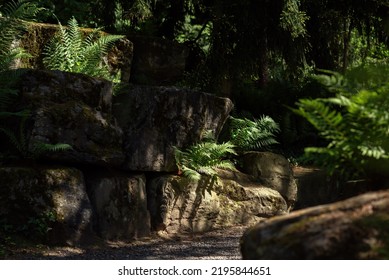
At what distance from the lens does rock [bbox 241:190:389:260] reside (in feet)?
10.2

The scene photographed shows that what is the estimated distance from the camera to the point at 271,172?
381 inches

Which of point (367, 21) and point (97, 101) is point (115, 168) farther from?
point (367, 21)

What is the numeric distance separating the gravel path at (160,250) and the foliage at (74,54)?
8.33 feet

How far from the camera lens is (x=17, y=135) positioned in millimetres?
7422

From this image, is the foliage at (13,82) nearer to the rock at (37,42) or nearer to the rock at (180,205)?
the rock at (37,42)

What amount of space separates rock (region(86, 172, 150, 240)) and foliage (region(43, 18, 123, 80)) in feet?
5.55

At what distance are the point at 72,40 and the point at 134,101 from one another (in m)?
1.31

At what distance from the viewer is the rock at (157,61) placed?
10469 mm

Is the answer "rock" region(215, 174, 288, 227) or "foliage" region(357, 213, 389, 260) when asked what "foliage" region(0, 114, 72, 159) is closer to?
"rock" region(215, 174, 288, 227)

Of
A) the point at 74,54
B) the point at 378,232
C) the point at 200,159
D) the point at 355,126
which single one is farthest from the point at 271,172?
the point at 378,232

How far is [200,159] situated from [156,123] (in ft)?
2.73

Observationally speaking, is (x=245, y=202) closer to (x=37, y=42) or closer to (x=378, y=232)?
(x=37, y=42)

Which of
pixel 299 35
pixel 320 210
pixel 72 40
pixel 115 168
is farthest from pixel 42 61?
pixel 320 210

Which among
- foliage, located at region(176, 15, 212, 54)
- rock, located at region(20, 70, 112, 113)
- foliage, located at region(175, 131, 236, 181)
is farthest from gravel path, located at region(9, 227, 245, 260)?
foliage, located at region(176, 15, 212, 54)
